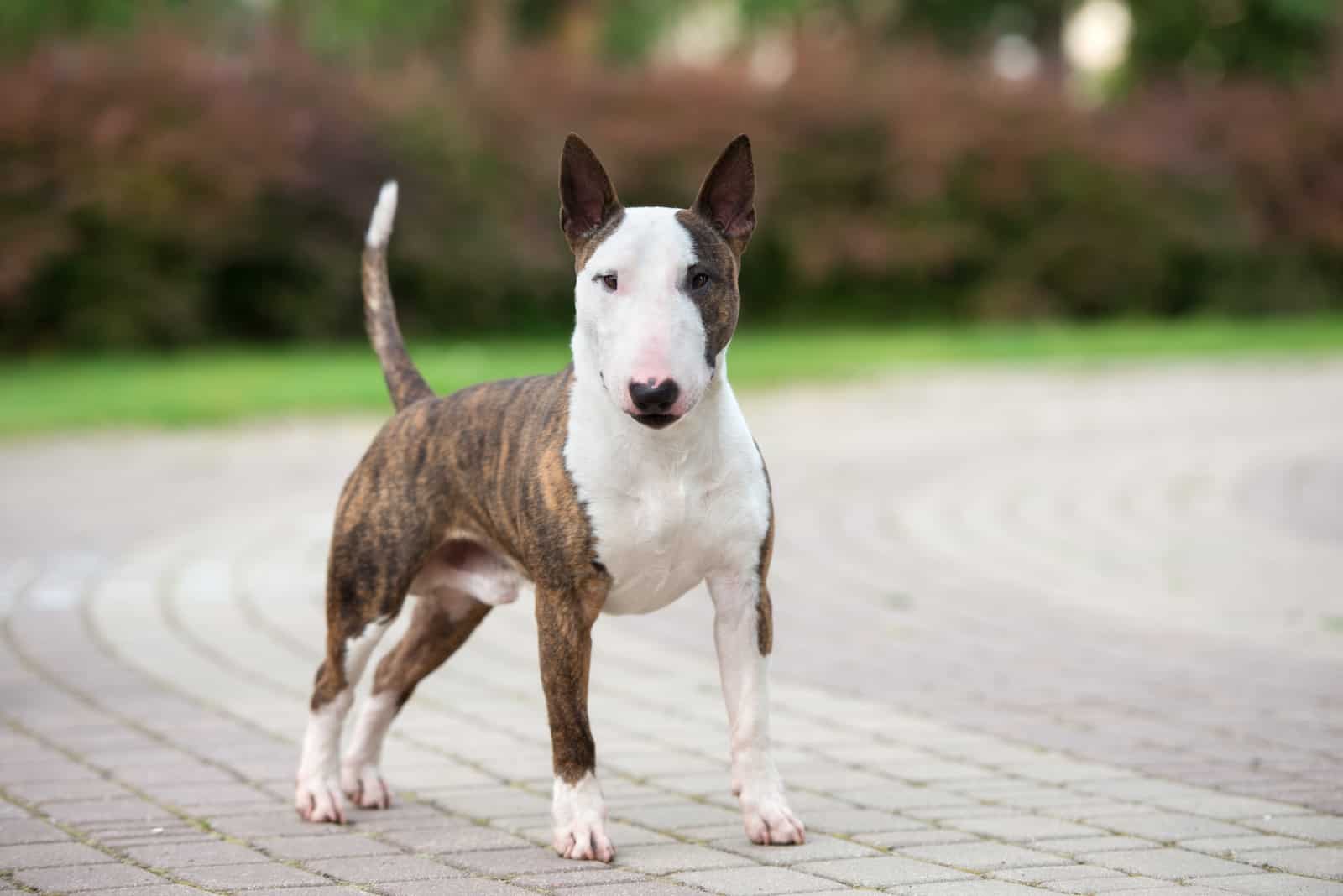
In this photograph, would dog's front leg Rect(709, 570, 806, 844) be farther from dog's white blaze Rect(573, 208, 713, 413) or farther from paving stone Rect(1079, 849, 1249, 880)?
paving stone Rect(1079, 849, 1249, 880)

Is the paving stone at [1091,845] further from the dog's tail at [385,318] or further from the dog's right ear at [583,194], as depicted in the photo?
the dog's tail at [385,318]

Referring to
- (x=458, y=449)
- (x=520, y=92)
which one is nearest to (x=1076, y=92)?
(x=520, y=92)

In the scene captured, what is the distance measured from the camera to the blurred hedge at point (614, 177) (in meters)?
19.5

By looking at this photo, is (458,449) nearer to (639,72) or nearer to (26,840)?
(26,840)

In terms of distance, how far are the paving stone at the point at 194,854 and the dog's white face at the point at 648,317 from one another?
52.3 inches

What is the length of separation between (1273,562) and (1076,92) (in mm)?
19202

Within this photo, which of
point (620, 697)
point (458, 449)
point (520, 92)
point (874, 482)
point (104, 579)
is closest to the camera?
point (458, 449)

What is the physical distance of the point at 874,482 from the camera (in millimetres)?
10930

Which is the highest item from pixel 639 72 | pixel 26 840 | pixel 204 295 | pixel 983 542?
pixel 639 72

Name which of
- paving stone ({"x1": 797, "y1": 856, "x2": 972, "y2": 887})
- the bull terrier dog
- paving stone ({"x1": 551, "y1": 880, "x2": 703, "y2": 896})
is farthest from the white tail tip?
paving stone ({"x1": 797, "y1": 856, "x2": 972, "y2": 887})

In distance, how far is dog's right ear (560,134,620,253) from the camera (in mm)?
3959

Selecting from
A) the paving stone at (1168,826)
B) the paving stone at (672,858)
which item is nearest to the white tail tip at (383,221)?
the paving stone at (672,858)

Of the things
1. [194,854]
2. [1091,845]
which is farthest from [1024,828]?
[194,854]

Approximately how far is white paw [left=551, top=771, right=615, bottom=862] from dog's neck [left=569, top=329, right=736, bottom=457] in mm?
748
